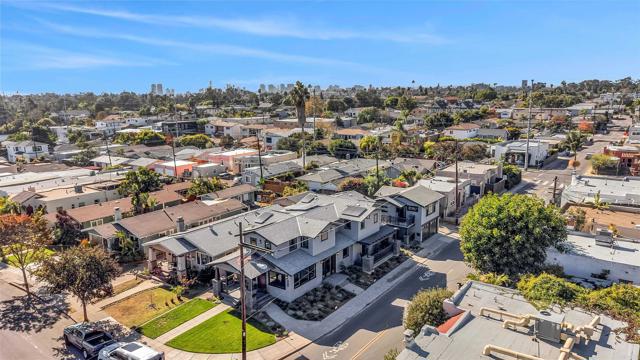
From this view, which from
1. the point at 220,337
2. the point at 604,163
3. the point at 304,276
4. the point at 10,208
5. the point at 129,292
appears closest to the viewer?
the point at 220,337

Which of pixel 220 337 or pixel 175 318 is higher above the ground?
pixel 175 318

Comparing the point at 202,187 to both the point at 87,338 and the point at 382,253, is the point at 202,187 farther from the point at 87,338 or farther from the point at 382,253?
the point at 87,338

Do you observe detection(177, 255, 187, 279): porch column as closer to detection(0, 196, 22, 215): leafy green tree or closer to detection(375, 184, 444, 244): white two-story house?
detection(375, 184, 444, 244): white two-story house

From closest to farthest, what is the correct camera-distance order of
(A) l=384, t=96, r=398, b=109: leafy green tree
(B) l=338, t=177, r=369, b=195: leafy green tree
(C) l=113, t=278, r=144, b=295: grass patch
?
(C) l=113, t=278, r=144, b=295: grass patch, (B) l=338, t=177, r=369, b=195: leafy green tree, (A) l=384, t=96, r=398, b=109: leafy green tree

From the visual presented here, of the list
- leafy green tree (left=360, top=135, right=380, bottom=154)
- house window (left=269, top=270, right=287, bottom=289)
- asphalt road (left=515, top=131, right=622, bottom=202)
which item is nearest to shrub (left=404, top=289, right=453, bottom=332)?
house window (left=269, top=270, right=287, bottom=289)

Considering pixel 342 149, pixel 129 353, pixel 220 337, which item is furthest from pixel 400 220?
pixel 342 149

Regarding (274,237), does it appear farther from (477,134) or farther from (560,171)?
(477,134)
